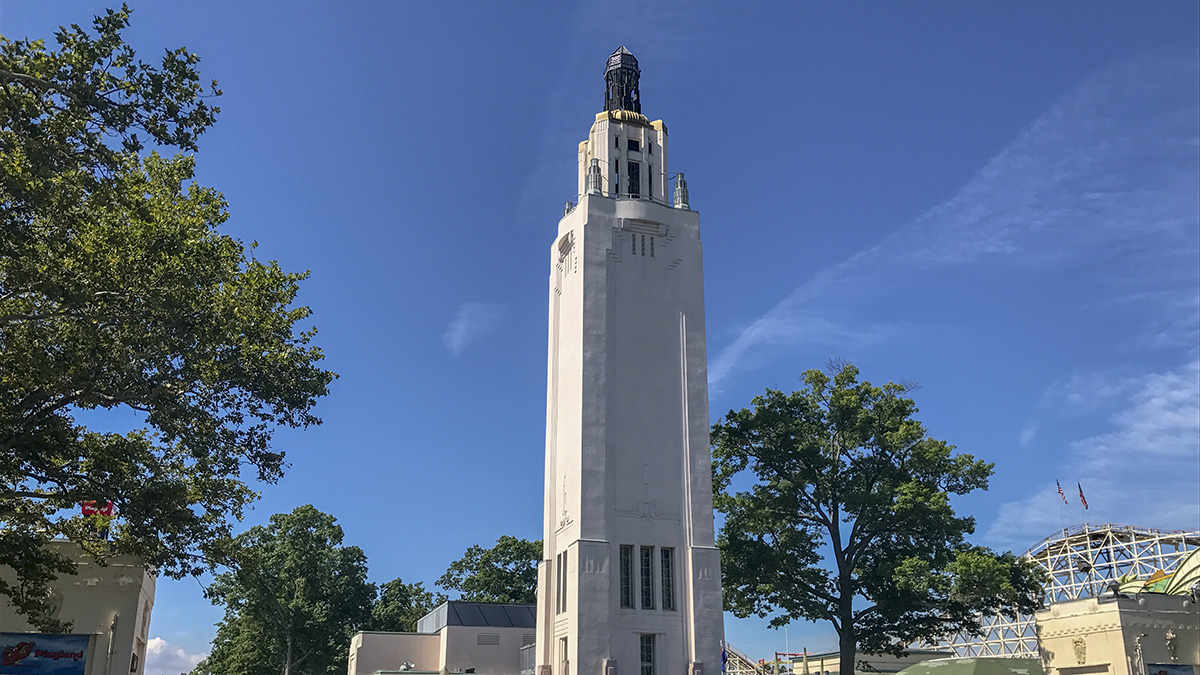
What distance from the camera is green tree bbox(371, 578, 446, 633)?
2457 inches

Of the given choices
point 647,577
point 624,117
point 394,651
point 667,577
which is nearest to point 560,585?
point 647,577

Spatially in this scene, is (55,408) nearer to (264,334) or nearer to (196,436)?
(196,436)

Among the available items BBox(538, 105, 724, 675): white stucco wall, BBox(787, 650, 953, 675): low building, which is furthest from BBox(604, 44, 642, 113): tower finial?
BBox(787, 650, 953, 675): low building

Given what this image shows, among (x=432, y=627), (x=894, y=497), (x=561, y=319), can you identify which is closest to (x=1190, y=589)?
(x=894, y=497)

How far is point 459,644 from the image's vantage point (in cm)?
4338

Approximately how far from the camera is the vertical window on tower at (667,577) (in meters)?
34.7

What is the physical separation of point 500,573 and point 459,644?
73.6 ft

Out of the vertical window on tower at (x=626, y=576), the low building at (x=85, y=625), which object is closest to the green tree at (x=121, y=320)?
the low building at (x=85, y=625)

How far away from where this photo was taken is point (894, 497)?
129 feet

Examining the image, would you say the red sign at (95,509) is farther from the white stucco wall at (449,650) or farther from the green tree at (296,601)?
the green tree at (296,601)

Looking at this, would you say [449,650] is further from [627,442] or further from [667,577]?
[627,442]

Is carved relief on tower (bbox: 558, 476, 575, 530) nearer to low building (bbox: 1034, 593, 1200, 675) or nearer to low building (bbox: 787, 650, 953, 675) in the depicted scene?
low building (bbox: 1034, 593, 1200, 675)

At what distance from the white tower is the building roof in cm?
888

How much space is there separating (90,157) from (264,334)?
29.9ft
